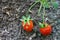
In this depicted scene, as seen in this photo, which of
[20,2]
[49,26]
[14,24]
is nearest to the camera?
[49,26]

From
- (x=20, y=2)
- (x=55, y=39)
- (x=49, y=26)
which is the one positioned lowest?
(x=55, y=39)

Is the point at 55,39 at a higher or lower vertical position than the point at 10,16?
lower

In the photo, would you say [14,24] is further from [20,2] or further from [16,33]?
[20,2]

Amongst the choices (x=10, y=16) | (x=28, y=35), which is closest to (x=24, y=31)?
(x=28, y=35)

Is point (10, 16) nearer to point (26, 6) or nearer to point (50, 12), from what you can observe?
point (26, 6)

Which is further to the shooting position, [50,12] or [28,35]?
[50,12]

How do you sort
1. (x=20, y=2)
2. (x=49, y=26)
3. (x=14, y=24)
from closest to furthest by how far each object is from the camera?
(x=49, y=26), (x=14, y=24), (x=20, y=2)
